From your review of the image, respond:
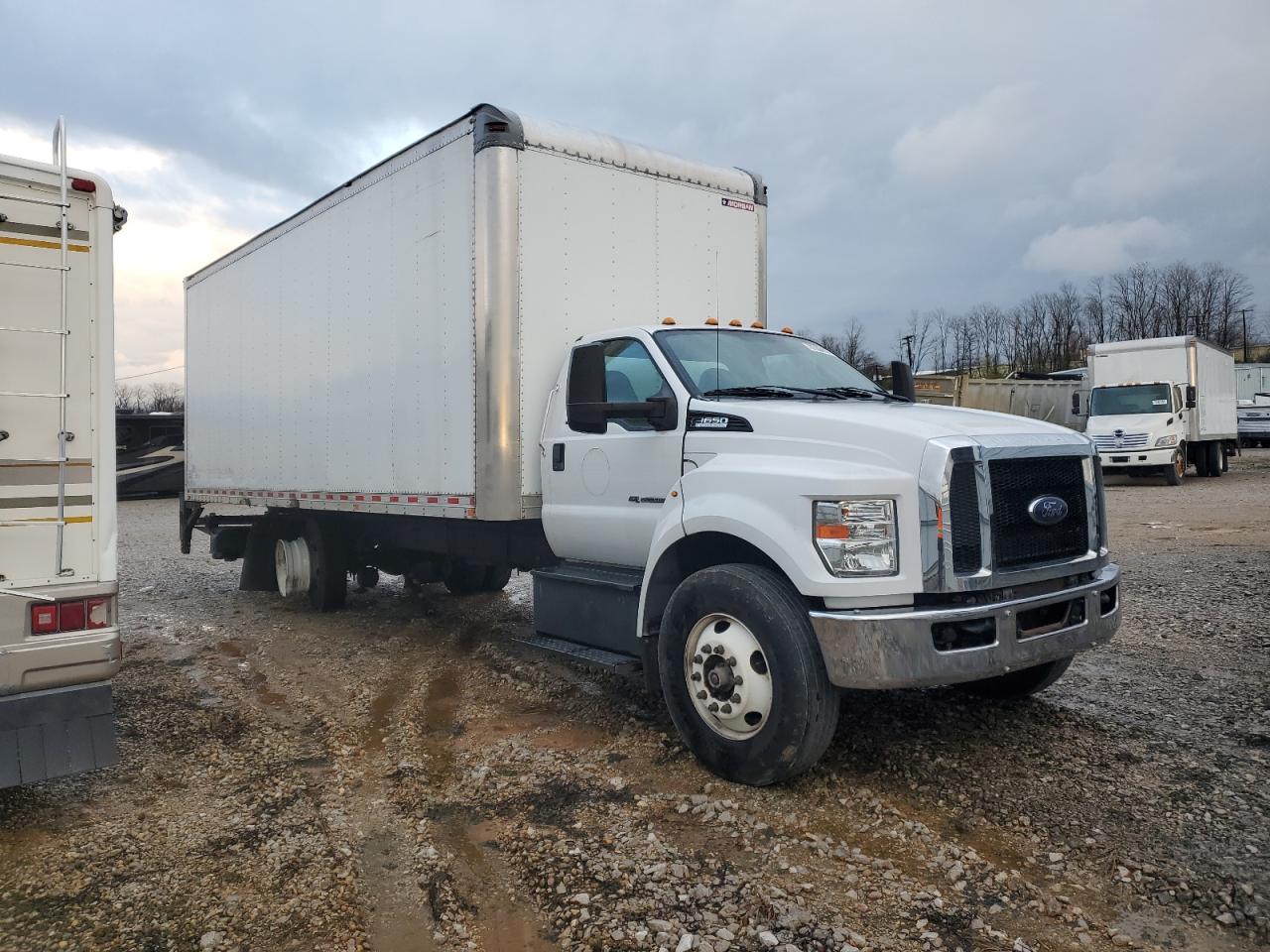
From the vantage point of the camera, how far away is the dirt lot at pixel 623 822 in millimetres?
3174

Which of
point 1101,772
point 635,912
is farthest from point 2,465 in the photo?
point 1101,772

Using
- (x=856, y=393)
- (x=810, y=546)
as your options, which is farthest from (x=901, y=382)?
(x=810, y=546)

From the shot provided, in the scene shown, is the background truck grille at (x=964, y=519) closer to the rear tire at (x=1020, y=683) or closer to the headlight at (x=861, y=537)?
the headlight at (x=861, y=537)

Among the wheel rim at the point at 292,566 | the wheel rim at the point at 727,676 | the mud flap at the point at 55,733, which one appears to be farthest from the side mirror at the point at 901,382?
the wheel rim at the point at 292,566

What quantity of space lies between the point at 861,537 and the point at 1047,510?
978 millimetres

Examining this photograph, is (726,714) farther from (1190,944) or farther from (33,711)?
(33,711)

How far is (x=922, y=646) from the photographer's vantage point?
12.6 ft

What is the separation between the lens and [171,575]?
12359mm

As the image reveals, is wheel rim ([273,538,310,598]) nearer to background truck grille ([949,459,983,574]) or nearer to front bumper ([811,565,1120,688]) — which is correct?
front bumper ([811,565,1120,688])

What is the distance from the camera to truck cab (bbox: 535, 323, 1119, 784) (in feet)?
12.9

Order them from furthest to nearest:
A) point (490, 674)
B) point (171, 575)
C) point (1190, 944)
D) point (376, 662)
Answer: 1. point (171, 575)
2. point (376, 662)
3. point (490, 674)
4. point (1190, 944)

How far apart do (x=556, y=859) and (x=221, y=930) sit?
3.95ft

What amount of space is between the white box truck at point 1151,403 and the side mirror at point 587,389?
18.5 meters

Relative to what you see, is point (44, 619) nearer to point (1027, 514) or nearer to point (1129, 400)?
point (1027, 514)
